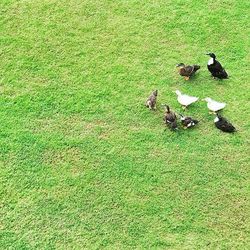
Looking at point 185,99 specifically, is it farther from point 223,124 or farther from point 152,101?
point 223,124

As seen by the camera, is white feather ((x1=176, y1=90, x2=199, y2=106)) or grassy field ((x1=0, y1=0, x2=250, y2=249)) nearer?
grassy field ((x1=0, y1=0, x2=250, y2=249))

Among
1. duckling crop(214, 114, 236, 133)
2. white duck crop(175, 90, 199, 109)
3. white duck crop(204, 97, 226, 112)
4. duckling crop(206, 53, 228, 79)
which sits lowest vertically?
duckling crop(214, 114, 236, 133)

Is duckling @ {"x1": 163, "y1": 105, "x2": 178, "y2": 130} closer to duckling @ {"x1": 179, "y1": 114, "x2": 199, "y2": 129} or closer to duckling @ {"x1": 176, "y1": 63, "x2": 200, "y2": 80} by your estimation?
duckling @ {"x1": 179, "y1": 114, "x2": 199, "y2": 129}

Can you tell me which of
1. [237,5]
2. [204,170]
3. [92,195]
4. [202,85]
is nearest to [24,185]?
[92,195]

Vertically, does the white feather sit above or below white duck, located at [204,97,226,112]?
above

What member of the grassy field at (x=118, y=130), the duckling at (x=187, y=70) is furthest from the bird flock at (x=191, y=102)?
the grassy field at (x=118, y=130)

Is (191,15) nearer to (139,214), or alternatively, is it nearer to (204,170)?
(204,170)

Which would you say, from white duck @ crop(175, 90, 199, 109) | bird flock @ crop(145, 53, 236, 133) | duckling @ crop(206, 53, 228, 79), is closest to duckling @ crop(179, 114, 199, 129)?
bird flock @ crop(145, 53, 236, 133)
